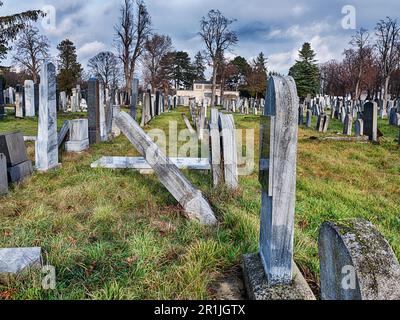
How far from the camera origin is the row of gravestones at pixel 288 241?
150cm

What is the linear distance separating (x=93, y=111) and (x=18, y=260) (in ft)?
25.9

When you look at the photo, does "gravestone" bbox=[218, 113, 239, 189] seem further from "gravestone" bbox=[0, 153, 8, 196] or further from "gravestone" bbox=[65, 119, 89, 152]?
"gravestone" bbox=[65, 119, 89, 152]

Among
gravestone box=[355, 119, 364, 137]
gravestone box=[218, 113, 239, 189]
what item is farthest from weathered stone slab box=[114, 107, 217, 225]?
gravestone box=[355, 119, 364, 137]

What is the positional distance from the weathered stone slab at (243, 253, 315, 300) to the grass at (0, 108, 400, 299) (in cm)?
28

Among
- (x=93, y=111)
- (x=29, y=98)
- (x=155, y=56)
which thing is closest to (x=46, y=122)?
(x=93, y=111)

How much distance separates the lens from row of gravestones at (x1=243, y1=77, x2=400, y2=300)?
1.50 m
